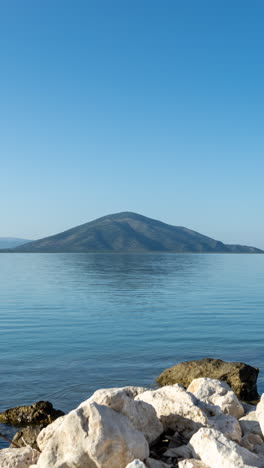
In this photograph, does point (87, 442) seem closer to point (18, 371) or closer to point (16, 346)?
point (18, 371)

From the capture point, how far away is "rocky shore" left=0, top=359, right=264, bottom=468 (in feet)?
26.9

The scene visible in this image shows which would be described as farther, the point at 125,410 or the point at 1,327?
the point at 1,327

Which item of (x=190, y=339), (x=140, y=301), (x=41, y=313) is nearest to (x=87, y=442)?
(x=190, y=339)

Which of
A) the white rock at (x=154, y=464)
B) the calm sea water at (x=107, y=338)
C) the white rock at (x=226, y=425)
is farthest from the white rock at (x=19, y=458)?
the calm sea water at (x=107, y=338)

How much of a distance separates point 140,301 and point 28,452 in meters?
39.3

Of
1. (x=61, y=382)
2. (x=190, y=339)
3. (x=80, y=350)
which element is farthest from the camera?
(x=190, y=339)

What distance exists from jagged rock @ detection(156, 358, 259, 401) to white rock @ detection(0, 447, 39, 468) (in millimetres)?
Answer: 8699

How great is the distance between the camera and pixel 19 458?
31.0ft

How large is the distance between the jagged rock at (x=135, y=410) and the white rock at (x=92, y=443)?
71 cm

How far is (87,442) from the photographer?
8.11m

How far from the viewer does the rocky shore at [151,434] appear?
26.9ft

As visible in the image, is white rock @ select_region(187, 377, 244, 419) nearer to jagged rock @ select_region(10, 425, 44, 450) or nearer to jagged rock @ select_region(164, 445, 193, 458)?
jagged rock @ select_region(164, 445, 193, 458)

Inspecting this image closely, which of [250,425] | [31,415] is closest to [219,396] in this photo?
[250,425]

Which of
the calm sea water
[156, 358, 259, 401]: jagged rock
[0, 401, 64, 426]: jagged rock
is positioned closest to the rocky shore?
[0, 401, 64, 426]: jagged rock
